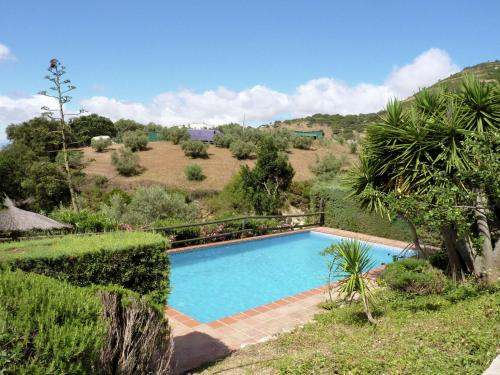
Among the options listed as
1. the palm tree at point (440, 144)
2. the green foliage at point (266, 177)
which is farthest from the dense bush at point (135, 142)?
the palm tree at point (440, 144)

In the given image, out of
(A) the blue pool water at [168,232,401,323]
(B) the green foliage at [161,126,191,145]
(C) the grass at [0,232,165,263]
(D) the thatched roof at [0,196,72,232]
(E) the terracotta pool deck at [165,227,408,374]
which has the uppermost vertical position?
(B) the green foliage at [161,126,191,145]

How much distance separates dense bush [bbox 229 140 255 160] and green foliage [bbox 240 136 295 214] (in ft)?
48.0

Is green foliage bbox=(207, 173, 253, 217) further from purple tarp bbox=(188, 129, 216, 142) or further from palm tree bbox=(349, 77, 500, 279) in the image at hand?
purple tarp bbox=(188, 129, 216, 142)

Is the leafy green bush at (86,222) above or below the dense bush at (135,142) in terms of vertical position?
below

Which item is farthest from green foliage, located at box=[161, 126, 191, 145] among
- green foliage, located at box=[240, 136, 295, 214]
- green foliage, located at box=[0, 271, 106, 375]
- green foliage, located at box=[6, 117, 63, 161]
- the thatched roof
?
green foliage, located at box=[0, 271, 106, 375]

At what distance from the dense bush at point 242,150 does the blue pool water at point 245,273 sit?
2160 centimetres

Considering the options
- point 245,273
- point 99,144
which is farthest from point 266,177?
point 99,144

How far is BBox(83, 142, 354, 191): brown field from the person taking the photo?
28875 millimetres

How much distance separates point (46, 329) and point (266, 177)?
18.7 m

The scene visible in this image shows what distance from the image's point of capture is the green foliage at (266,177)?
19781 mm

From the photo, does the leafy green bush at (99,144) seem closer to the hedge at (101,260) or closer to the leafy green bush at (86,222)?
the leafy green bush at (86,222)

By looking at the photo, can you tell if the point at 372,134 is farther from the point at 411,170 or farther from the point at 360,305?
the point at 360,305

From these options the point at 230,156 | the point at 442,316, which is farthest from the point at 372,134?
the point at 230,156

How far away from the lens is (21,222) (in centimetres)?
823
